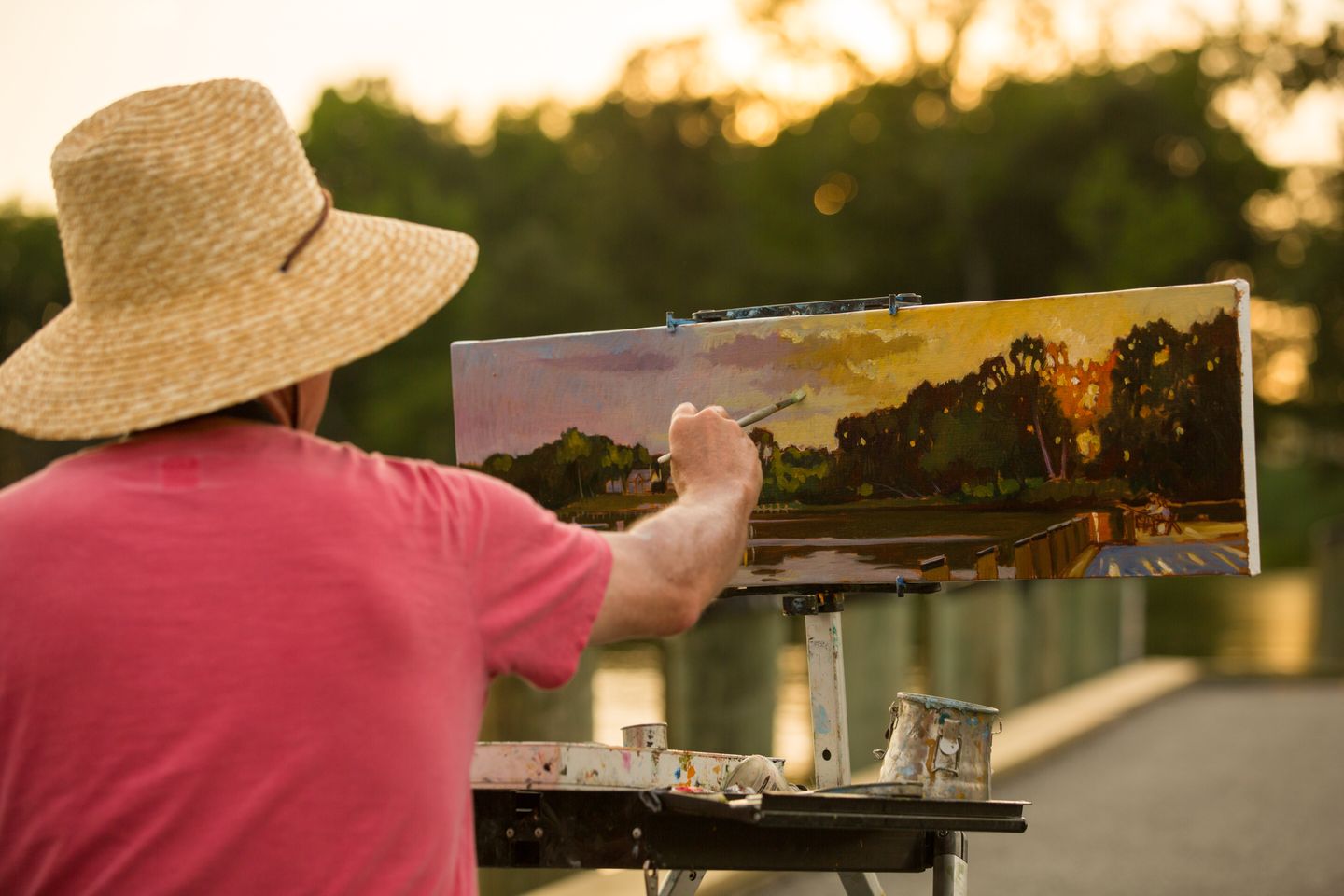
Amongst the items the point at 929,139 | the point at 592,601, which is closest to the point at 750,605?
the point at 592,601

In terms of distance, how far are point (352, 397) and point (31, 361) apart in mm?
40007

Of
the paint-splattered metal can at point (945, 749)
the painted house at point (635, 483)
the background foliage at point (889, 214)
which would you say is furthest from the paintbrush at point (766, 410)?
the background foliage at point (889, 214)

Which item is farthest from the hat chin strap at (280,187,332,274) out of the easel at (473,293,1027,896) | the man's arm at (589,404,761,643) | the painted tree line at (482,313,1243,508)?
the painted tree line at (482,313,1243,508)

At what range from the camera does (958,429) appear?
335 cm

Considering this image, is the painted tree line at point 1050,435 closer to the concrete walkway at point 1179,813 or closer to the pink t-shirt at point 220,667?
the pink t-shirt at point 220,667

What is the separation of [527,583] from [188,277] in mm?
498

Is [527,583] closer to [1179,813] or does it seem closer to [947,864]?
[947,864]

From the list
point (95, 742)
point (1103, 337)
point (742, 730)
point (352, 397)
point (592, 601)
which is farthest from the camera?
point (352, 397)

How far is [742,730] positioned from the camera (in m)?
7.86

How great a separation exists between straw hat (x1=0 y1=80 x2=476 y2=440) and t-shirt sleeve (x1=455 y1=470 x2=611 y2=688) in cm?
23

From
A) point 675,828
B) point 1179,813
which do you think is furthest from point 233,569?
point 1179,813

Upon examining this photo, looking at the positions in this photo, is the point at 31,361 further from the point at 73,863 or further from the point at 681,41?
the point at 681,41

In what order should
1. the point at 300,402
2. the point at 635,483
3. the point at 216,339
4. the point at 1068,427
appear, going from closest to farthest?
the point at 216,339 < the point at 300,402 < the point at 1068,427 < the point at 635,483

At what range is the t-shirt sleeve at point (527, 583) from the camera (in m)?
1.82
